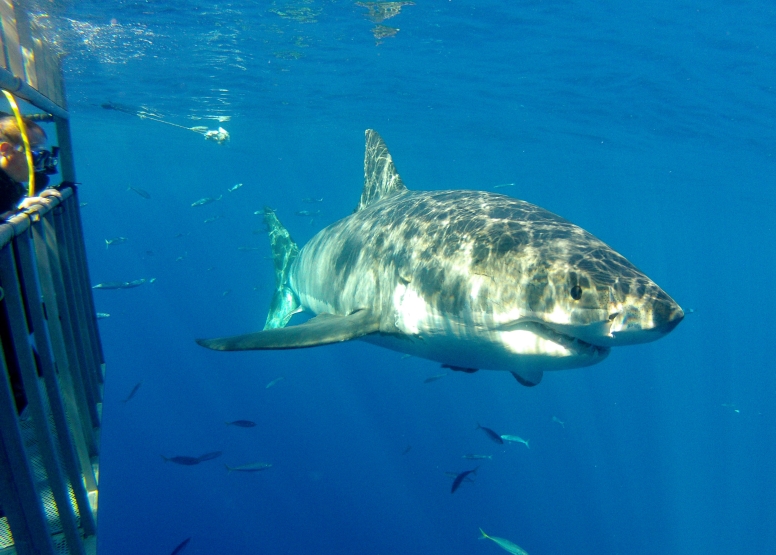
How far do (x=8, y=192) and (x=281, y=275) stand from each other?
6.17 metres

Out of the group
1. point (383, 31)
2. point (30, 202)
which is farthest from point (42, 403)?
point (383, 31)

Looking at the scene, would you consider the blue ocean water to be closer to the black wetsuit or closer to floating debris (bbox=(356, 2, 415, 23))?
floating debris (bbox=(356, 2, 415, 23))

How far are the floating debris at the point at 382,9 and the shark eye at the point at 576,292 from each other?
13308 mm

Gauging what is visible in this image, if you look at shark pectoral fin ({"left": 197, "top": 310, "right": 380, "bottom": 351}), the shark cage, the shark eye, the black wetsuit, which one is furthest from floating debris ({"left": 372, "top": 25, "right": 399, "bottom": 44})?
the shark eye

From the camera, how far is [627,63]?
16.3m

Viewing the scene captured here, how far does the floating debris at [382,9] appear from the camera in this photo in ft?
44.7

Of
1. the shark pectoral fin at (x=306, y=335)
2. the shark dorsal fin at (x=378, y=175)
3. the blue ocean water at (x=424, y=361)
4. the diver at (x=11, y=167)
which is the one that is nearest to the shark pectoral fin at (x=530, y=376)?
the shark pectoral fin at (x=306, y=335)

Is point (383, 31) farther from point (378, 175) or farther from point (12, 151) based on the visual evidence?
point (12, 151)

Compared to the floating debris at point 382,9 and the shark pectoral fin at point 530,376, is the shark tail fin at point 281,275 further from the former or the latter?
the floating debris at point 382,9

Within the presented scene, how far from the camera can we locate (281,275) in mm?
9219

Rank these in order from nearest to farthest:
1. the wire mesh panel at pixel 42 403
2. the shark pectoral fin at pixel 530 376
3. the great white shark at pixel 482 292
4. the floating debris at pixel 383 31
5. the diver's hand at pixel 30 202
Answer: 1. the wire mesh panel at pixel 42 403
2. the great white shark at pixel 482 292
3. the diver's hand at pixel 30 202
4. the shark pectoral fin at pixel 530 376
5. the floating debris at pixel 383 31

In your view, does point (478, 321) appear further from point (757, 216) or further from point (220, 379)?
point (757, 216)

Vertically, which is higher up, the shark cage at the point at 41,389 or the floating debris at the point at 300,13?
the floating debris at the point at 300,13

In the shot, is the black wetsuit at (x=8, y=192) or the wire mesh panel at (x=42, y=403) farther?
the black wetsuit at (x=8, y=192)
